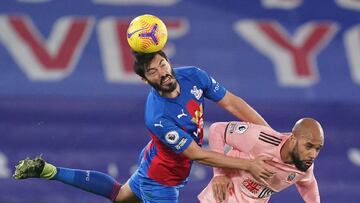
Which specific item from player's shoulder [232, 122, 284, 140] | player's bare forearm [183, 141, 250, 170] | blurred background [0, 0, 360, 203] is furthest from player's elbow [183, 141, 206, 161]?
blurred background [0, 0, 360, 203]

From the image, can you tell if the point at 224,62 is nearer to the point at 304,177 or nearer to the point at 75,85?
the point at 75,85

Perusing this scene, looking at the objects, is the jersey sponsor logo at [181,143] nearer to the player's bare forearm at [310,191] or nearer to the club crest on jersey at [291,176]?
the club crest on jersey at [291,176]

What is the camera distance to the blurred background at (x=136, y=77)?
8562mm

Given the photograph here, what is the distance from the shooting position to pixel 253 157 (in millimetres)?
6043

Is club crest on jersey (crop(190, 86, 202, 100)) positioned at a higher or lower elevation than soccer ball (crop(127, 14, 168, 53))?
lower

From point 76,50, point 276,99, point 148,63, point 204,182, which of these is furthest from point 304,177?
point 76,50

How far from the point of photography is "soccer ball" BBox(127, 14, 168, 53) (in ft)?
19.2

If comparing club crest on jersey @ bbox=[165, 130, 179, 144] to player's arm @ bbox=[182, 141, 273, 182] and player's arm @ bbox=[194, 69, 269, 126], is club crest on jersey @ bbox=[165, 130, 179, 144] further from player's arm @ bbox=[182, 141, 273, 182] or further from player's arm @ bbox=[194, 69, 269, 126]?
player's arm @ bbox=[194, 69, 269, 126]

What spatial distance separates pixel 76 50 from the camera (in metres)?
9.11

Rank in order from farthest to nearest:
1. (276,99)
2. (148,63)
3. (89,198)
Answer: (276,99) < (89,198) < (148,63)

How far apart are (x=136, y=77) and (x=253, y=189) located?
3.07 metres

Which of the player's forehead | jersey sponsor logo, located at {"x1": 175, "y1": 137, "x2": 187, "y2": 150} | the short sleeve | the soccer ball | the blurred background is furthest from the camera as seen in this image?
the blurred background

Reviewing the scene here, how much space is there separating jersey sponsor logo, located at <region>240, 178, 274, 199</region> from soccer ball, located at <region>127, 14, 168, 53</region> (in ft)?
3.11

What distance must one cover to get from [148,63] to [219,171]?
78 cm
